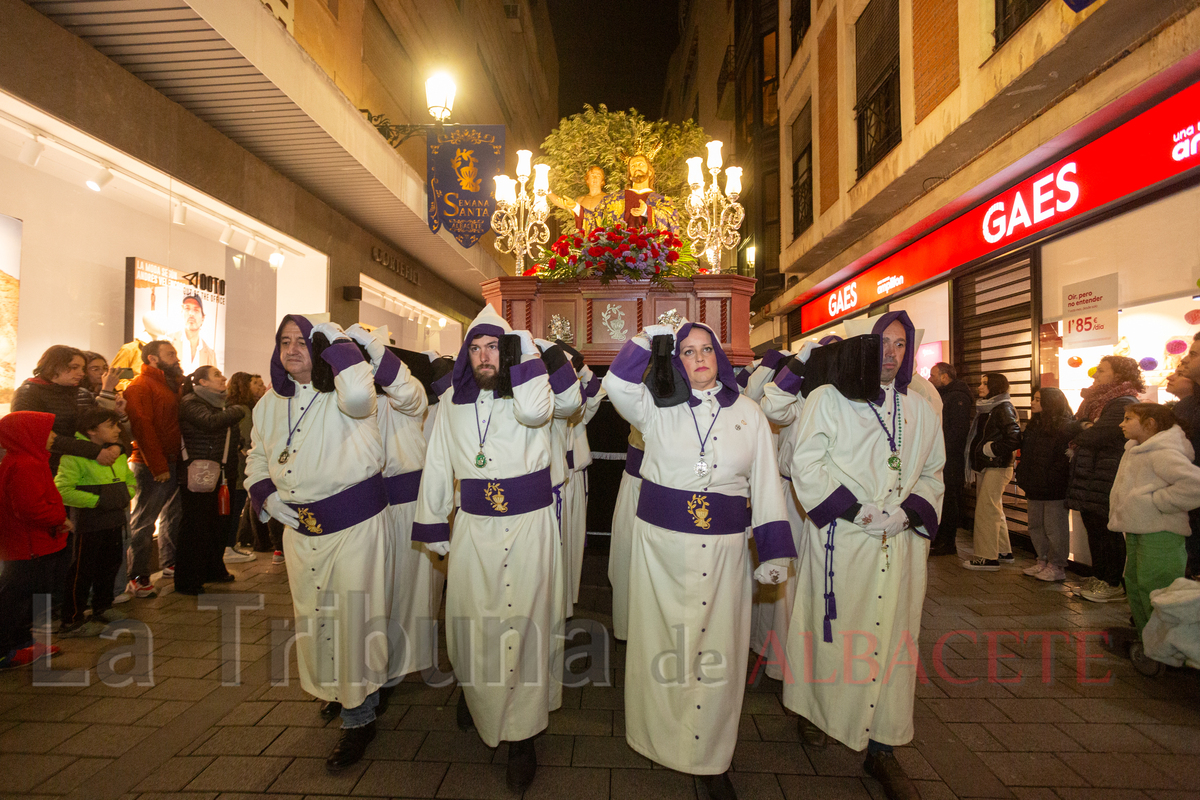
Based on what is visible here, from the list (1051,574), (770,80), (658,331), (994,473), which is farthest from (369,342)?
(770,80)

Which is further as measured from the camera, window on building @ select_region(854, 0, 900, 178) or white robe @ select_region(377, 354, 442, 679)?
window on building @ select_region(854, 0, 900, 178)

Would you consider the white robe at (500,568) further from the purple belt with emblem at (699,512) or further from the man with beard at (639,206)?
the man with beard at (639,206)

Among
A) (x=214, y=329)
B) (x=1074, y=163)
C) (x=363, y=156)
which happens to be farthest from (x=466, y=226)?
(x=1074, y=163)

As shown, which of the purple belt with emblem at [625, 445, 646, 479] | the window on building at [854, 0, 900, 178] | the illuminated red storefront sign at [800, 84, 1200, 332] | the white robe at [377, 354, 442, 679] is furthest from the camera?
the window on building at [854, 0, 900, 178]

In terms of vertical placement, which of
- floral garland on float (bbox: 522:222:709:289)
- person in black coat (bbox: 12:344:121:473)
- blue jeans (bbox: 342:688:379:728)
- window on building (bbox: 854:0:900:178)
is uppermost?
window on building (bbox: 854:0:900:178)

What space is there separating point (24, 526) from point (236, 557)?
3.04 meters

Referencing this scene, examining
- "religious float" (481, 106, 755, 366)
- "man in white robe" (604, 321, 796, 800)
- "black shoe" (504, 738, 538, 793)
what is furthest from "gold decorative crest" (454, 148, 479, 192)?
"black shoe" (504, 738, 538, 793)

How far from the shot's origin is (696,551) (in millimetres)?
2791

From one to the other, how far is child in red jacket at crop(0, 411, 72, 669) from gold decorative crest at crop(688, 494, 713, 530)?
174 inches

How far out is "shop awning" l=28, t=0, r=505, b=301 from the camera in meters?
5.15

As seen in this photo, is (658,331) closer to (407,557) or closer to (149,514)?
(407,557)

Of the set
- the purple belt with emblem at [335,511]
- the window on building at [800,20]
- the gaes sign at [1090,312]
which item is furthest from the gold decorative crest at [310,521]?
the window on building at [800,20]

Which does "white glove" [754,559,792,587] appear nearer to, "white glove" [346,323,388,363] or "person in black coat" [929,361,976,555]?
"white glove" [346,323,388,363]

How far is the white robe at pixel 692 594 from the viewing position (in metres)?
2.75
